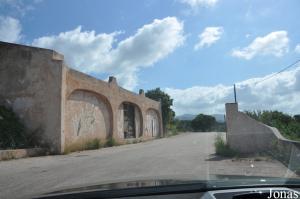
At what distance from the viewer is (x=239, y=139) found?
62.3ft

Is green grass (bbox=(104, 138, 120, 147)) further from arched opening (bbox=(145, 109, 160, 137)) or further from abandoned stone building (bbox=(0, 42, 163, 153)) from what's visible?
arched opening (bbox=(145, 109, 160, 137))

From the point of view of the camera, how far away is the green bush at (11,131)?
812 inches

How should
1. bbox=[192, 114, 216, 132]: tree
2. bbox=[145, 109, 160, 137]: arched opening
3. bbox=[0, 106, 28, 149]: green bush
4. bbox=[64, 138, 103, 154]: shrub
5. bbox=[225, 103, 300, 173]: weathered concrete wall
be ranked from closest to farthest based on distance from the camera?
1. bbox=[225, 103, 300, 173]: weathered concrete wall
2. bbox=[0, 106, 28, 149]: green bush
3. bbox=[64, 138, 103, 154]: shrub
4. bbox=[145, 109, 160, 137]: arched opening
5. bbox=[192, 114, 216, 132]: tree

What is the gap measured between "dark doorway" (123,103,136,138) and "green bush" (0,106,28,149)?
51.3ft

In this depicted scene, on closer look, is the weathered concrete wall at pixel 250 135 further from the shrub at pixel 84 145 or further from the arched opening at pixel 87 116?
the arched opening at pixel 87 116

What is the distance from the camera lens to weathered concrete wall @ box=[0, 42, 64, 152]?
74.2 feet

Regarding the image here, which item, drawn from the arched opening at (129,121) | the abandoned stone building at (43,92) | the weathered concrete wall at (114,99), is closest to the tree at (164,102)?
the weathered concrete wall at (114,99)

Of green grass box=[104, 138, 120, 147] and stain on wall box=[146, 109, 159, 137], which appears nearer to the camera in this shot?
green grass box=[104, 138, 120, 147]

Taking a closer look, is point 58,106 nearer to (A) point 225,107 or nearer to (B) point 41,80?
(B) point 41,80

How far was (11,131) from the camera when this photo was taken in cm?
2136

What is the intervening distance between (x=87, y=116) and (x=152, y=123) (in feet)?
75.3

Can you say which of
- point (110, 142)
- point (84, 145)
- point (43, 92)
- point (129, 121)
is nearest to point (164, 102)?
point (129, 121)

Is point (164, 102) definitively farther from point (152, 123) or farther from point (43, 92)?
point (43, 92)

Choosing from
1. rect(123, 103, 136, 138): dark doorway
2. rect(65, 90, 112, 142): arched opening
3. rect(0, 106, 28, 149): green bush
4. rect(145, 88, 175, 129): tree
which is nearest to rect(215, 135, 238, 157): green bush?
rect(65, 90, 112, 142): arched opening
